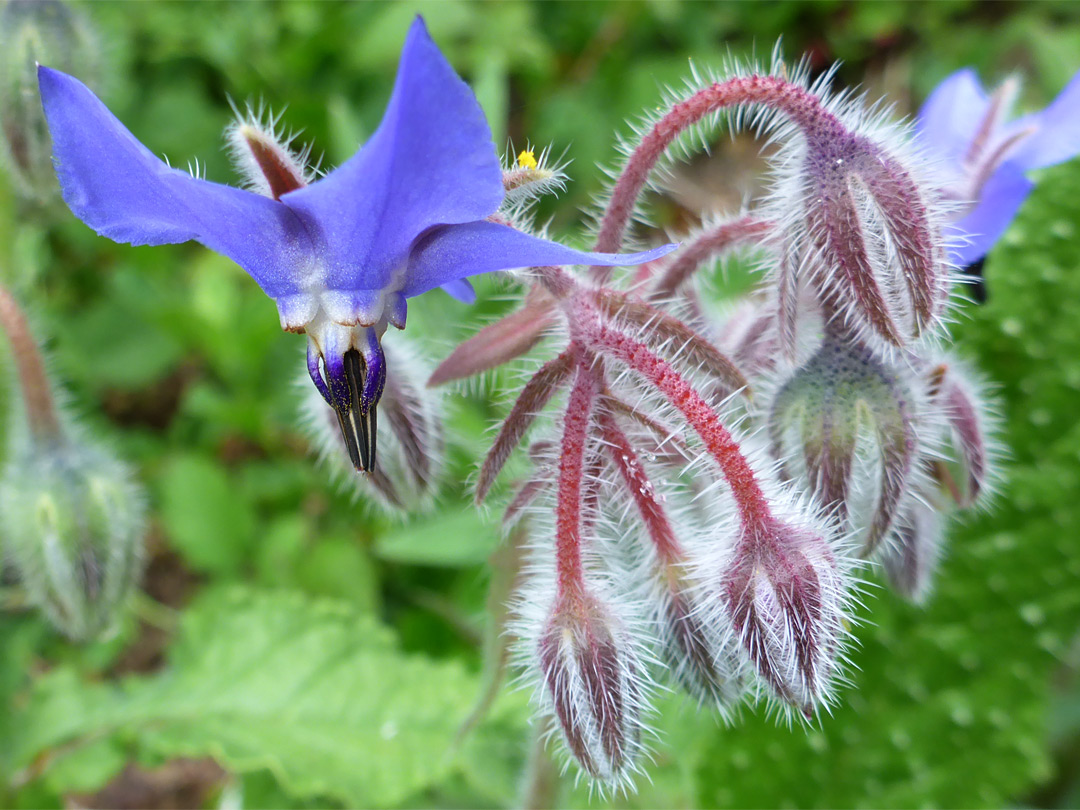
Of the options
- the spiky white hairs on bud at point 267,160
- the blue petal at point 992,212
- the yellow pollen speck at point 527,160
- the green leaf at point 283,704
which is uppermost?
the spiky white hairs on bud at point 267,160

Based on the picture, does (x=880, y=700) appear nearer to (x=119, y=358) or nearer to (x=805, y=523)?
(x=805, y=523)

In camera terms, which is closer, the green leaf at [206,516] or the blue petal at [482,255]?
the blue petal at [482,255]

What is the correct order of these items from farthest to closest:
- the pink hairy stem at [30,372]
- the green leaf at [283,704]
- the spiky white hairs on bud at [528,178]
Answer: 1. the green leaf at [283,704]
2. the pink hairy stem at [30,372]
3. the spiky white hairs on bud at [528,178]

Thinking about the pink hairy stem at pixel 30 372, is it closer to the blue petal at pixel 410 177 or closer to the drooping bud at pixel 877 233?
the blue petal at pixel 410 177

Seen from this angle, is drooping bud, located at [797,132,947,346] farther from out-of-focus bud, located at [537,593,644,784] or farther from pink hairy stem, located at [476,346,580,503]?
out-of-focus bud, located at [537,593,644,784]

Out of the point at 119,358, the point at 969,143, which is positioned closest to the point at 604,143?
the point at 119,358

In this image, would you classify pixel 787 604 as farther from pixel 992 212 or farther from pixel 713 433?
pixel 992 212

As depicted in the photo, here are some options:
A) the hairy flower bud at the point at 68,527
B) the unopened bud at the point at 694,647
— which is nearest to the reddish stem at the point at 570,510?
the unopened bud at the point at 694,647

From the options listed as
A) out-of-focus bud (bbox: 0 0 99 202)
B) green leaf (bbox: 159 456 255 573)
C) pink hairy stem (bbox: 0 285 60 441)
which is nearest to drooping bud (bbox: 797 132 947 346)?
pink hairy stem (bbox: 0 285 60 441)
